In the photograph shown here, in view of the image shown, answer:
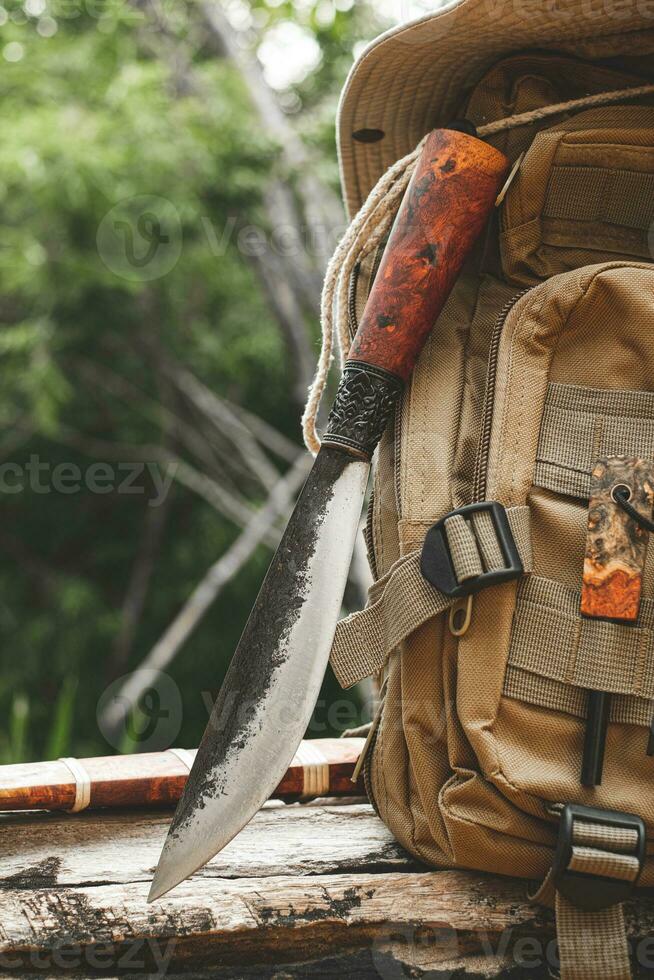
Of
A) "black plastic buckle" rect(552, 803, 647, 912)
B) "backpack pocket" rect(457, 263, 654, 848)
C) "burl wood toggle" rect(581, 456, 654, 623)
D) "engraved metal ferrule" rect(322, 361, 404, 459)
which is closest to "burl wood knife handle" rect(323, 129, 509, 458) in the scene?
"engraved metal ferrule" rect(322, 361, 404, 459)

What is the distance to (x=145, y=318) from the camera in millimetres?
4738

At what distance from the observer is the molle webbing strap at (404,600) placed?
3.01ft

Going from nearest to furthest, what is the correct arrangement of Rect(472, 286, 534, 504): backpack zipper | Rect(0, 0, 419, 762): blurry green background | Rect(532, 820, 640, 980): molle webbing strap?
Rect(532, 820, 640, 980): molle webbing strap < Rect(472, 286, 534, 504): backpack zipper < Rect(0, 0, 419, 762): blurry green background

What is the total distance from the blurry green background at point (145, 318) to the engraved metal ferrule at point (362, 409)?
188 centimetres

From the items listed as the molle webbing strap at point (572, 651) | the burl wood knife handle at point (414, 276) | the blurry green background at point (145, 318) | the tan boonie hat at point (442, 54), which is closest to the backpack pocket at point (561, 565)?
the molle webbing strap at point (572, 651)

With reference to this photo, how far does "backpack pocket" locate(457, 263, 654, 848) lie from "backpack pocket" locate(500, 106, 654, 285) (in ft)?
0.29

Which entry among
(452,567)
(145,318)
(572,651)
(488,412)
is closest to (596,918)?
(572,651)

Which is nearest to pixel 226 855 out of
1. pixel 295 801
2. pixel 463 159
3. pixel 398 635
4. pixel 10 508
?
pixel 295 801

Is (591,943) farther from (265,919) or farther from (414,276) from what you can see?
(414,276)

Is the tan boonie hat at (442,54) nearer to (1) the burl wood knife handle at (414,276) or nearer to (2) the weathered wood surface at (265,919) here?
(1) the burl wood knife handle at (414,276)

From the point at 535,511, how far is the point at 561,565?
0.06m

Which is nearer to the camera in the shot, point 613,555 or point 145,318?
point 613,555

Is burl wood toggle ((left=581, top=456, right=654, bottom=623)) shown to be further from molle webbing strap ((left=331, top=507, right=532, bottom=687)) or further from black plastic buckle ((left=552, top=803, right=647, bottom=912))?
black plastic buckle ((left=552, top=803, right=647, bottom=912))

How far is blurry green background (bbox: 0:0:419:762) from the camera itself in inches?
135
